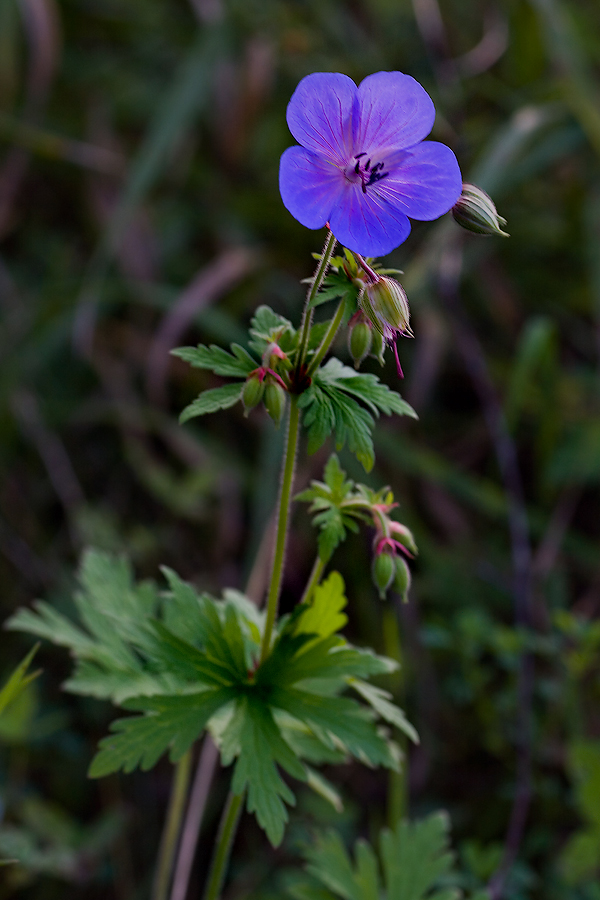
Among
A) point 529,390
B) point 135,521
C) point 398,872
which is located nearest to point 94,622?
point 398,872

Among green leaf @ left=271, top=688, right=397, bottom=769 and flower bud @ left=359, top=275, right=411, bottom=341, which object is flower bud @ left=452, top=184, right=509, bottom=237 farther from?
green leaf @ left=271, top=688, right=397, bottom=769

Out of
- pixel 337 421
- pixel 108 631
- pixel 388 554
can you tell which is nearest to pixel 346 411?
pixel 337 421

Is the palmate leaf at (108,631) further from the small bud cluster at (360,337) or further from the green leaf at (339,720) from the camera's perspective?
the small bud cluster at (360,337)

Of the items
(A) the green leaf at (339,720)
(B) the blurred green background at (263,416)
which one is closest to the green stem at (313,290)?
(A) the green leaf at (339,720)

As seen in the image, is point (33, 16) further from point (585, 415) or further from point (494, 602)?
point (494, 602)

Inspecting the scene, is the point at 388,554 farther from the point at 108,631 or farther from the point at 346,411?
the point at 108,631

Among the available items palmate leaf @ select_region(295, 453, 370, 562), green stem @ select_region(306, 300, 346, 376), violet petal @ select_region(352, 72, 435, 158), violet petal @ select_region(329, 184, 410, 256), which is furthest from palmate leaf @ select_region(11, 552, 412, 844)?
violet petal @ select_region(352, 72, 435, 158)
